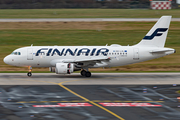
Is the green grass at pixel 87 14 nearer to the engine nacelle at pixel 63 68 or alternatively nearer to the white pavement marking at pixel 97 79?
the white pavement marking at pixel 97 79

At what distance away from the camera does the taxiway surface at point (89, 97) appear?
2197 centimetres

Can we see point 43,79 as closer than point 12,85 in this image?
No

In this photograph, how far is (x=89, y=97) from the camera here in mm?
27234

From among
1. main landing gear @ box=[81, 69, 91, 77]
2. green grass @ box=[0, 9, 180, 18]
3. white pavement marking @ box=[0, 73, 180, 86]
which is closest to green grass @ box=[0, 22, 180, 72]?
white pavement marking @ box=[0, 73, 180, 86]

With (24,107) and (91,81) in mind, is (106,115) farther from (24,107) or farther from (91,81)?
(91,81)

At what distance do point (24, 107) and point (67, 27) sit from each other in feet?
170

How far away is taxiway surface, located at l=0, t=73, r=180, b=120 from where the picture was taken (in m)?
22.0

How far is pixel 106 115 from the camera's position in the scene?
21.8 metres

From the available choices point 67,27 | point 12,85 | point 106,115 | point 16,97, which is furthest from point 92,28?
point 106,115

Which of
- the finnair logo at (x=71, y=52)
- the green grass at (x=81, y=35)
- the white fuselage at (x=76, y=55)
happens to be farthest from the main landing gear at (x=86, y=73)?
the green grass at (x=81, y=35)

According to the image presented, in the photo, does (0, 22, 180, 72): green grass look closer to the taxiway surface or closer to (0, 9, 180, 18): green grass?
the taxiway surface

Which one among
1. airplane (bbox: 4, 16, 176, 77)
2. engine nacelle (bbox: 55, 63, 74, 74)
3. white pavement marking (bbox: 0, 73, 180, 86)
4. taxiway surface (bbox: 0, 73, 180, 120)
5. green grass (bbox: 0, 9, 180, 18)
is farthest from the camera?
green grass (bbox: 0, 9, 180, 18)

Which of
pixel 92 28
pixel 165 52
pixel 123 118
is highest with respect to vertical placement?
pixel 92 28

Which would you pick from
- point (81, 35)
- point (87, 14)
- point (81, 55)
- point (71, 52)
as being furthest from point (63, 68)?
point (87, 14)
